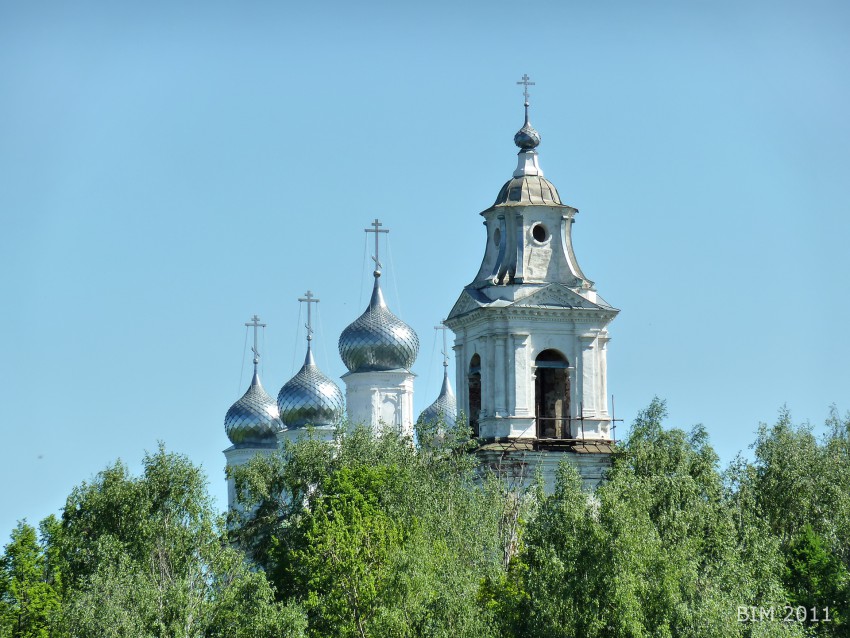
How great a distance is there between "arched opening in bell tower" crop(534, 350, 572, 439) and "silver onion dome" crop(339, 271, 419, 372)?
17333 millimetres

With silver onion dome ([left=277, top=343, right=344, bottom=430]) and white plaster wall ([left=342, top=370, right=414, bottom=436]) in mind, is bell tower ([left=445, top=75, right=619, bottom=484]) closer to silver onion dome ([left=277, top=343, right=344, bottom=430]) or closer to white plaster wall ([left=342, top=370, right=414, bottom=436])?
white plaster wall ([left=342, top=370, right=414, bottom=436])

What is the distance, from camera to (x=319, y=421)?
8694 centimetres

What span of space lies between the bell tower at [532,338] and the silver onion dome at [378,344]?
1640 centimetres

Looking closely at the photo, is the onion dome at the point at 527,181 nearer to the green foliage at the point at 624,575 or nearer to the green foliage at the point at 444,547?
the green foliage at the point at 444,547

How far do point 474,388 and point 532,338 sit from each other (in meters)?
2.58

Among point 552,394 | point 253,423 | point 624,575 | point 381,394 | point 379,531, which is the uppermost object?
point 253,423

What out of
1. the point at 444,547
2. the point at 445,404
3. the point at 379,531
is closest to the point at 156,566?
the point at 379,531

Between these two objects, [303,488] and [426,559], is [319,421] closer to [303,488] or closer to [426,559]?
[303,488]

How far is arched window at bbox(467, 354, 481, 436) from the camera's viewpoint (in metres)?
65.4

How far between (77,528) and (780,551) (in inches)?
685

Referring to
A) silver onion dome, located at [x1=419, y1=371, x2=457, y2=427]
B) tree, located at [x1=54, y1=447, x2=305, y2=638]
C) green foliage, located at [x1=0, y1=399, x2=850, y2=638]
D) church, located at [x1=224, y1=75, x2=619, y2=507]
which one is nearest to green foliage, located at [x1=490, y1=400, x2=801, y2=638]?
green foliage, located at [x1=0, y1=399, x2=850, y2=638]

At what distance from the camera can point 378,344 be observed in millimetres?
82438

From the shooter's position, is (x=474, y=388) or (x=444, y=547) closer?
(x=444, y=547)

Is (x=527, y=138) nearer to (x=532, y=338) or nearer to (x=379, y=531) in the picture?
(x=532, y=338)
